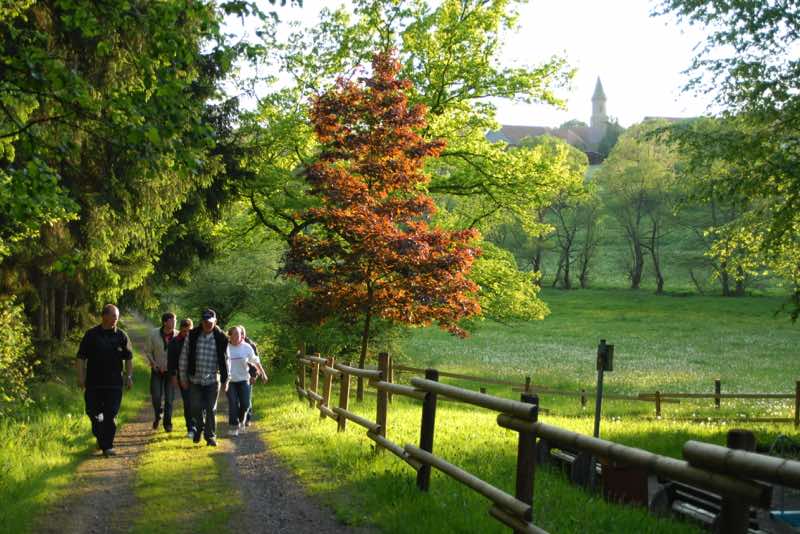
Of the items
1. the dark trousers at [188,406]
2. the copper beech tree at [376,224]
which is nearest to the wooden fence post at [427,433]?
the dark trousers at [188,406]

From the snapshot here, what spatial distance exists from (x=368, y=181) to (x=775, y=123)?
8069 mm

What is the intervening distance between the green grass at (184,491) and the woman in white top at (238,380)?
1563 mm

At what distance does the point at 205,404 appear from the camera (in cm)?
1195

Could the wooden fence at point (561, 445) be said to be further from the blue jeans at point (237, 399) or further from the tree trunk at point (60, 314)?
the tree trunk at point (60, 314)

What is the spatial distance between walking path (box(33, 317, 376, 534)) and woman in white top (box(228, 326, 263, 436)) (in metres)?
1.10

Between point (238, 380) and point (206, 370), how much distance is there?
1.63 metres

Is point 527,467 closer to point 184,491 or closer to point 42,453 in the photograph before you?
point 184,491

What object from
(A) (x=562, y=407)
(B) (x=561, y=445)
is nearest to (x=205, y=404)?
(B) (x=561, y=445)

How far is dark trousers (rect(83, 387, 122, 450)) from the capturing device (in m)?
10.9

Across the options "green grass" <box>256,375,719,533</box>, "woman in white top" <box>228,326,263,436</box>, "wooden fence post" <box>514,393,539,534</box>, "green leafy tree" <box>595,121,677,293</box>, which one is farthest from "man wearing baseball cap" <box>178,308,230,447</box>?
"green leafy tree" <box>595,121,677,293</box>

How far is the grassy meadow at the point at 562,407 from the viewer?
24.4ft

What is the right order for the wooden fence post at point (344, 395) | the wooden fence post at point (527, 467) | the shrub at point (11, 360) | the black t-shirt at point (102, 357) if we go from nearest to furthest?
the wooden fence post at point (527, 467), the black t-shirt at point (102, 357), the wooden fence post at point (344, 395), the shrub at point (11, 360)

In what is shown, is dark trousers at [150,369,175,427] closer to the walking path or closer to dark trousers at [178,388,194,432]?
dark trousers at [178,388,194,432]

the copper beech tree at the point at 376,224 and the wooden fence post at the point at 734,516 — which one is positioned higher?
the copper beech tree at the point at 376,224
